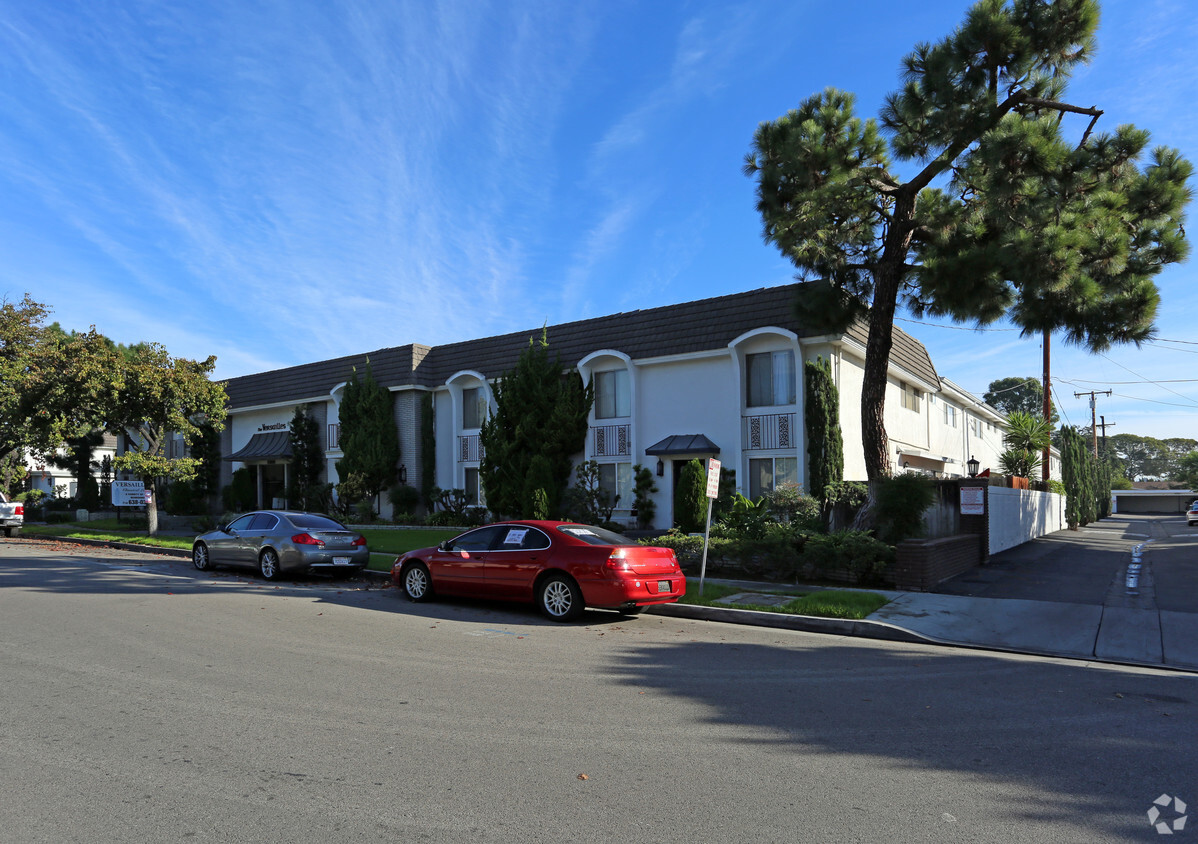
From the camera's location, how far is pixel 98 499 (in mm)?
39656

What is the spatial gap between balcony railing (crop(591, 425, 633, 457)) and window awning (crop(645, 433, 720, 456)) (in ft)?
3.63

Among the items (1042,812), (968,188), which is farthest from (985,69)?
(1042,812)

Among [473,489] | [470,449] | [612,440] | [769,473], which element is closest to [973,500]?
[769,473]

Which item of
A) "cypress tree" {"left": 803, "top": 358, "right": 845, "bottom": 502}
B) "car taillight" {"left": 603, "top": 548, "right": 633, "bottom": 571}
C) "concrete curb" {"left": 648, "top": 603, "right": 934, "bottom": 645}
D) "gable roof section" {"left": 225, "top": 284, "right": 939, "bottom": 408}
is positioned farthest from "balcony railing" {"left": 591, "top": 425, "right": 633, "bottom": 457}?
"car taillight" {"left": 603, "top": 548, "right": 633, "bottom": 571}

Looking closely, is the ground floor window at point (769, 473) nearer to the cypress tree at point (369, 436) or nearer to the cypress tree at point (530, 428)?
the cypress tree at point (530, 428)

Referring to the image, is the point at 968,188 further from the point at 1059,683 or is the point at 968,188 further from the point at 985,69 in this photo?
the point at 1059,683

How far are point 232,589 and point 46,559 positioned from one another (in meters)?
8.49

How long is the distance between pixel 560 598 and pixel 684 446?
12800 mm

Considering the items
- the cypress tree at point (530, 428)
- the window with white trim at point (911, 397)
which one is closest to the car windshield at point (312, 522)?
the cypress tree at point (530, 428)

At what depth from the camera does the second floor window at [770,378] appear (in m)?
22.1

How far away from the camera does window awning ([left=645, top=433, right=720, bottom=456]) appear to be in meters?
22.9

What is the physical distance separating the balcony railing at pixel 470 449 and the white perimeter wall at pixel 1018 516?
1606 cm

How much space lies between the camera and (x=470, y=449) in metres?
28.7

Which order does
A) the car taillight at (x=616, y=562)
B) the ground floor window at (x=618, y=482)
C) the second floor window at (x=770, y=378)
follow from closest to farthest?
1. the car taillight at (x=616, y=562)
2. the second floor window at (x=770, y=378)
3. the ground floor window at (x=618, y=482)
